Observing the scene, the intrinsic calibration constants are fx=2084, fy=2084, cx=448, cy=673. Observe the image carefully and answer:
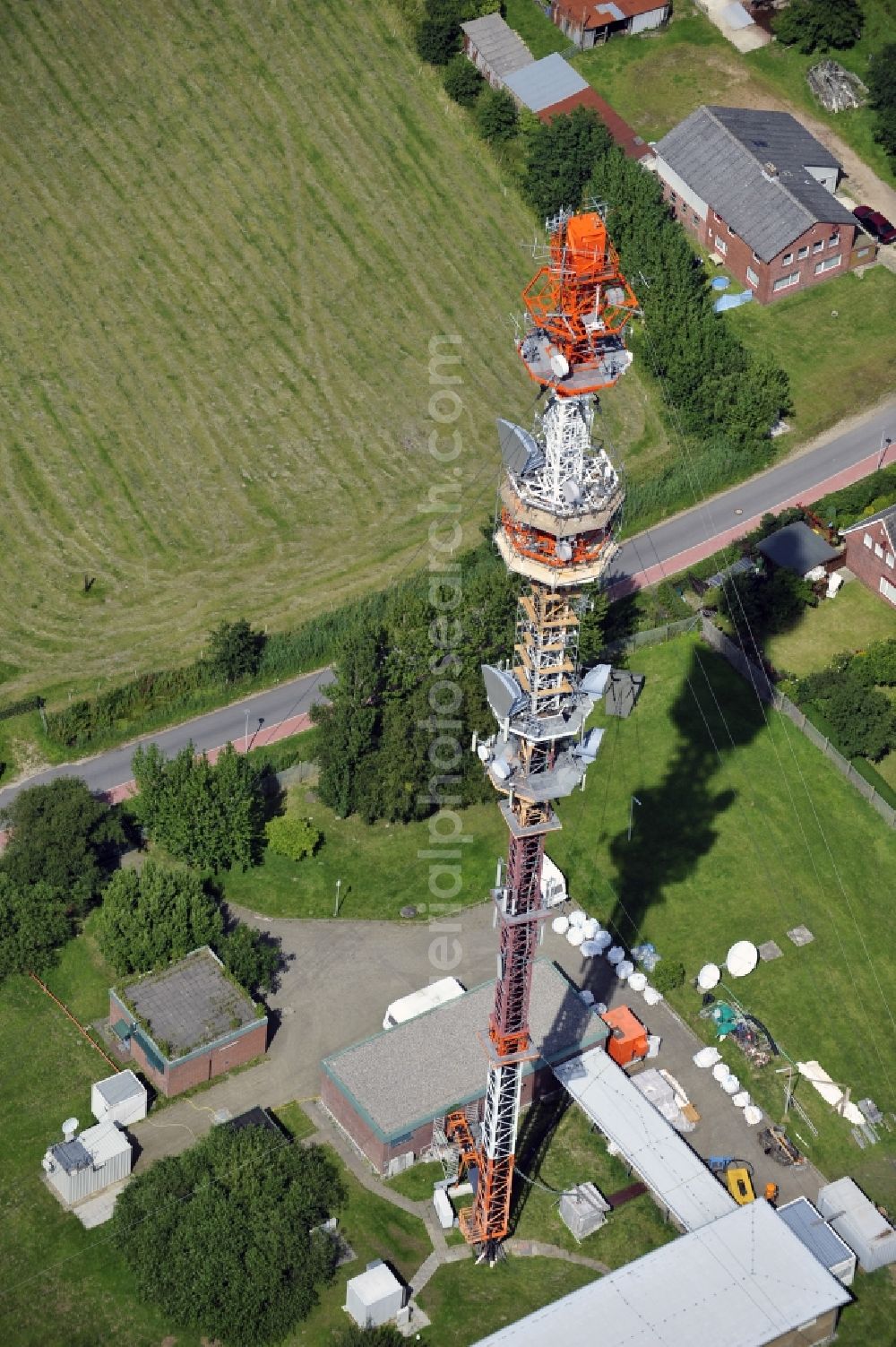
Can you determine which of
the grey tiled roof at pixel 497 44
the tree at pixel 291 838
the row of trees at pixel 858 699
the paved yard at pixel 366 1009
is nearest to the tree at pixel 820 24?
the grey tiled roof at pixel 497 44

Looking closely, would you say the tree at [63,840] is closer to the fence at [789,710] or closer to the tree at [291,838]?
the tree at [291,838]

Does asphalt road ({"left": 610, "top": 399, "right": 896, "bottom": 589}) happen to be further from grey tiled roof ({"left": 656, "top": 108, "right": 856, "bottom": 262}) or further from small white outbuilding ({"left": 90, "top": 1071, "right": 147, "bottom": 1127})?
small white outbuilding ({"left": 90, "top": 1071, "right": 147, "bottom": 1127})

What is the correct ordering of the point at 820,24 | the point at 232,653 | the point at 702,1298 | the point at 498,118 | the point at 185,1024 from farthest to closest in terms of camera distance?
the point at 820,24 → the point at 498,118 → the point at 232,653 → the point at 185,1024 → the point at 702,1298

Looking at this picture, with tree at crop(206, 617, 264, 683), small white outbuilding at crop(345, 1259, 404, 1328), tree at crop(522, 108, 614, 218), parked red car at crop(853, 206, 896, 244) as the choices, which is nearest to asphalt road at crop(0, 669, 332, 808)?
tree at crop(206, 617, 264, 683)

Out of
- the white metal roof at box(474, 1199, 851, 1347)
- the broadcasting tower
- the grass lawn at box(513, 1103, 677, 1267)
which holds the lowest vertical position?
the grass lawn at box(513, 1103, 677, 1267)

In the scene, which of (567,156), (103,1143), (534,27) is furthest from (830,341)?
(103,1143)

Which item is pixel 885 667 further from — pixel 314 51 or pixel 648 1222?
pixel 314 51

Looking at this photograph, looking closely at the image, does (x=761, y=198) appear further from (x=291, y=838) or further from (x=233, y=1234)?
(x=233, y=1234)

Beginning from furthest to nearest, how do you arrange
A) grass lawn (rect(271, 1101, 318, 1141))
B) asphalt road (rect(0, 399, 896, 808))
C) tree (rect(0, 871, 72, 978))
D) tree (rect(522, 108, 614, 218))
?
tree (rect(522, 108, 614, 218))
asphalt road (rect(0, 399, 896, 808))
tree (rect(0, 871, 72, 978))
grass lawn (rect(271, 1101, 318, 1141))
